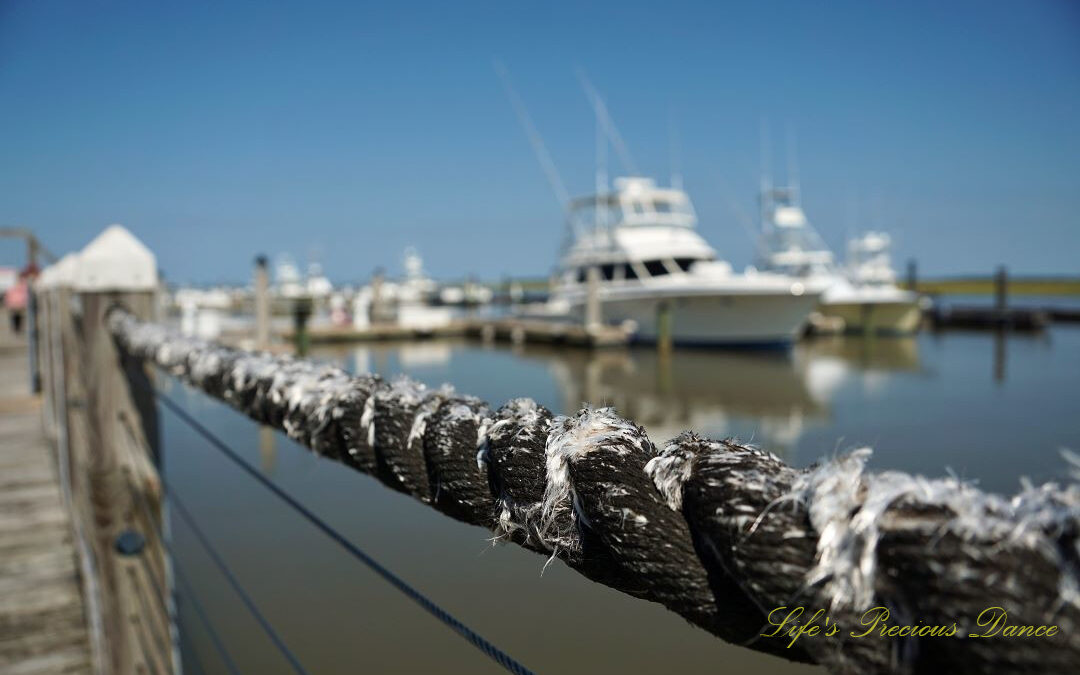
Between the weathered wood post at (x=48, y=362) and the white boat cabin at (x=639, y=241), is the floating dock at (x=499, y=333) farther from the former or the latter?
the weathered wood post at (x=48, y=362)

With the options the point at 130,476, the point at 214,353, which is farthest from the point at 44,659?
the point at 214,353

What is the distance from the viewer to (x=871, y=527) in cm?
42

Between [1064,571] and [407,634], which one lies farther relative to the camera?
[407,634]

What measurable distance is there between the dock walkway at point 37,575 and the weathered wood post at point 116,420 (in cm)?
16

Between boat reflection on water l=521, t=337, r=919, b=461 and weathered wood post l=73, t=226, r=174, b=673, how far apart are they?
23.0ft

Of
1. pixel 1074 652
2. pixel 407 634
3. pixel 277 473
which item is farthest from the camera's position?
pixel 277 473

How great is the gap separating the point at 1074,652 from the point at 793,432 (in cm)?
1232

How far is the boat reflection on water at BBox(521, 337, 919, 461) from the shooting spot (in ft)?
42.4

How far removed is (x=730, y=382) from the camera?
1816 cm

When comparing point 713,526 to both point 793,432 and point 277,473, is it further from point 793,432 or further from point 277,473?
point 793,432

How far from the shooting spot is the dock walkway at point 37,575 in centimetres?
232

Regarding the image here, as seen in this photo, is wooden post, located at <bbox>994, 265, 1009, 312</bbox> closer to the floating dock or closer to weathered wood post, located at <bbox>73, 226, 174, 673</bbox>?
the floating dock

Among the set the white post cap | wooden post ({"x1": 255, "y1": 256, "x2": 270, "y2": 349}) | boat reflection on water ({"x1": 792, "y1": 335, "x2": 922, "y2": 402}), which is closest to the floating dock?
boat reflection on water ({"x1": 792, "y1": 335, "x2": 922, "y2": 402})

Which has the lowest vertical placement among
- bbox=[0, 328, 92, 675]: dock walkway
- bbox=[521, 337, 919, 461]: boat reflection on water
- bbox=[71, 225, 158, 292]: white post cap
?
bbox=[521, 337, 919, 461]: boat reflection on water
